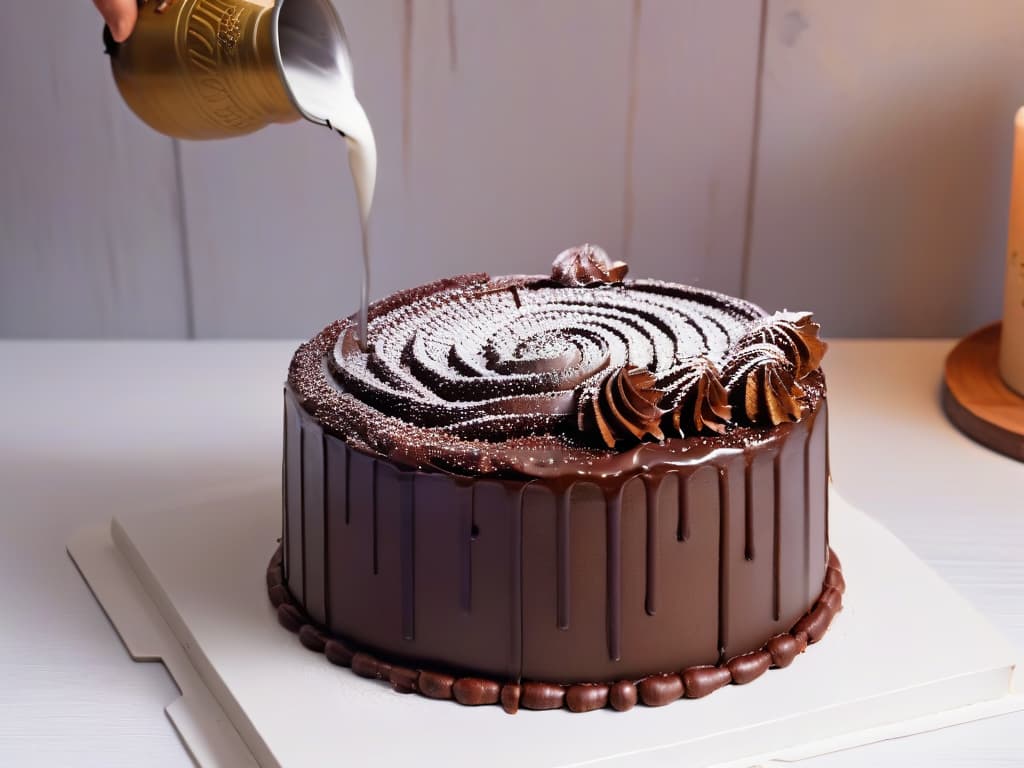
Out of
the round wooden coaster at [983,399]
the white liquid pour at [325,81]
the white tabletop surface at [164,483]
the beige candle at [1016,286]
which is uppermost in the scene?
the white liquid pour at [325,81]

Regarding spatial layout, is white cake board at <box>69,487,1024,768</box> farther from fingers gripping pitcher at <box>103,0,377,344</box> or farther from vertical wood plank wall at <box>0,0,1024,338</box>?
vertical wood plank wall at <box>0,0,1024,338</box>

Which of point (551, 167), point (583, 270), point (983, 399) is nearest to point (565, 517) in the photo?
point (583, 270)

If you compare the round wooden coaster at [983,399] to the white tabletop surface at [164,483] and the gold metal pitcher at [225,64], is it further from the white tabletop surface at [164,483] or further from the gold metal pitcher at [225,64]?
the gold metal pitcher at [225,64]

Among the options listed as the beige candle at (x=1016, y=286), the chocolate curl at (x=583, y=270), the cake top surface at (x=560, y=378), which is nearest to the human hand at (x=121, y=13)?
the cake top surface at (x=560, y=378)

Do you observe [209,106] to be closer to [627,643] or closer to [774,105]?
[627,643]

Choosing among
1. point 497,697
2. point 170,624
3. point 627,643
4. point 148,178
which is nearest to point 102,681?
point 170,624

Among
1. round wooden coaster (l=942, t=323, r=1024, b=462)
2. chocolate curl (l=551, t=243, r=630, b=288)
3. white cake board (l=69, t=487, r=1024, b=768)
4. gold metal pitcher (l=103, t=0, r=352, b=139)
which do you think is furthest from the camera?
round wooden coaster (l=942, t=323, r=1024, b=462)

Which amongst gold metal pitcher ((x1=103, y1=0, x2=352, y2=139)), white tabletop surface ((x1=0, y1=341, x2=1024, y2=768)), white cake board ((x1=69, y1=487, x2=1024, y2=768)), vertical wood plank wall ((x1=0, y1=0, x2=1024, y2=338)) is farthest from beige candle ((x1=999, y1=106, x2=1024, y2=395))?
gold metal pitcher ((x1=103, y1=0, x2=352, y2=139))
